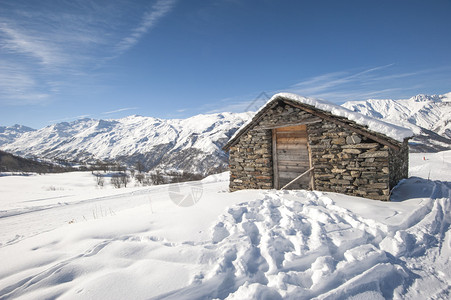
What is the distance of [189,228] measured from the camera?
4.39 m

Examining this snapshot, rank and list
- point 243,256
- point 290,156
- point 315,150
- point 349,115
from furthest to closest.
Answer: point 290,156 → point 315,150 → point 349,115 → point 243,256

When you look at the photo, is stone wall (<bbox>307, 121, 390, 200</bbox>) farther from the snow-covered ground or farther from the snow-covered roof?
the snow-covered ground

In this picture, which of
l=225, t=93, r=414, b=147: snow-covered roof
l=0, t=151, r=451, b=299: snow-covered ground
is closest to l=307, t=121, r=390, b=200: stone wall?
l=225, t=93, r=414, b=147: snow-covered roof

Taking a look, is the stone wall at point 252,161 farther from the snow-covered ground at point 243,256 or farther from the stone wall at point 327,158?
the snow-covered ground at point 243,256

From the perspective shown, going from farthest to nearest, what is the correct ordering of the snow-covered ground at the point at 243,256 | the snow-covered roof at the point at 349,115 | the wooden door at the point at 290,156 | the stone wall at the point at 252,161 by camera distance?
the stone wall at the point at 252,161 → the wooden door at the point at 290,156 → the snow-covered roof at the point at 349,115 → the snow-covered ground at the point at 243,256

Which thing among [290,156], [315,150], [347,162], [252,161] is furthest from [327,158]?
[252,161]

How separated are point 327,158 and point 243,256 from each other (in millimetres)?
5698

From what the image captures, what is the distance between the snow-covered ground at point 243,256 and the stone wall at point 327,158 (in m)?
1.35

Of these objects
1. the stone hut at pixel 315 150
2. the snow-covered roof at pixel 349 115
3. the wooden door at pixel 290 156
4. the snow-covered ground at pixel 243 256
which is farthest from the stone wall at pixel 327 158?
the snow-covered ground at pixel 243 256

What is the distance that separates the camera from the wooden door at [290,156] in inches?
337

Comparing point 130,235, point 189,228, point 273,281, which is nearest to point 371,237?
point 273,281

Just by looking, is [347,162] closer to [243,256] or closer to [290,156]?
[290,156]

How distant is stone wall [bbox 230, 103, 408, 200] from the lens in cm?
687

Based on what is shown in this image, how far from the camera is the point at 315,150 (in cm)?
799
